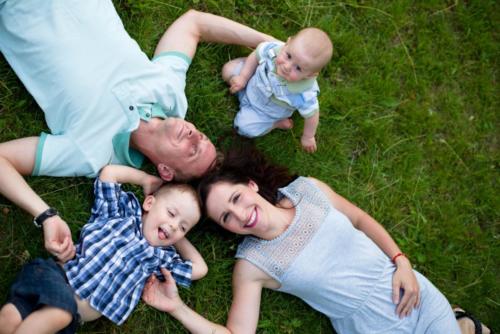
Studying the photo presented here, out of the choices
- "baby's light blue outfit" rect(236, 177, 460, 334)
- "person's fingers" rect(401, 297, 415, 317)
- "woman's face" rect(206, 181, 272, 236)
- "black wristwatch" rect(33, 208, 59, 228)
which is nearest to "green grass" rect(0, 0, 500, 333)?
"baby's light blue outfit" rect(236, 177, 460, 334)

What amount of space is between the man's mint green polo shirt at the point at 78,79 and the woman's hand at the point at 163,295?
2.70ft

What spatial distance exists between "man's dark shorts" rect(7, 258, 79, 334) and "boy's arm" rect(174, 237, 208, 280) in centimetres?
80

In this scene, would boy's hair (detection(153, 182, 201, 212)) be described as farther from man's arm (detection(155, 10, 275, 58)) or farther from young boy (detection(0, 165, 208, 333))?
man's arm (detection(155, 10, 275, 58))

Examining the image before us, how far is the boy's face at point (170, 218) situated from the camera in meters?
3.35

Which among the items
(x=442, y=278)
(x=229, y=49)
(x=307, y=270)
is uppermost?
(x=229, y=49)

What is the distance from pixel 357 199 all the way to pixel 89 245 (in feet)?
7.07

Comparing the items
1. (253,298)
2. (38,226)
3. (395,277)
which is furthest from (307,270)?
(38,226)

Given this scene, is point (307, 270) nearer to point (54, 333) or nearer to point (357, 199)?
point (357, 199)

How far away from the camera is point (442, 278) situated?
14.5 ft

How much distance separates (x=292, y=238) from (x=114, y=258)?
119 centimetres

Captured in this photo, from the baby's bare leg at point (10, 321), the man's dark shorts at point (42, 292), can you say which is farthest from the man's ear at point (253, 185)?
the baby's bare leg at point (10, 321)

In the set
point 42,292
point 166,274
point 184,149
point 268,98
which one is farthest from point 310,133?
point 42,292

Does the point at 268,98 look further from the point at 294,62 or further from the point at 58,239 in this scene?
the point at 58,239

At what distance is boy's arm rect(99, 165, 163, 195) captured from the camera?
11.0 feet
